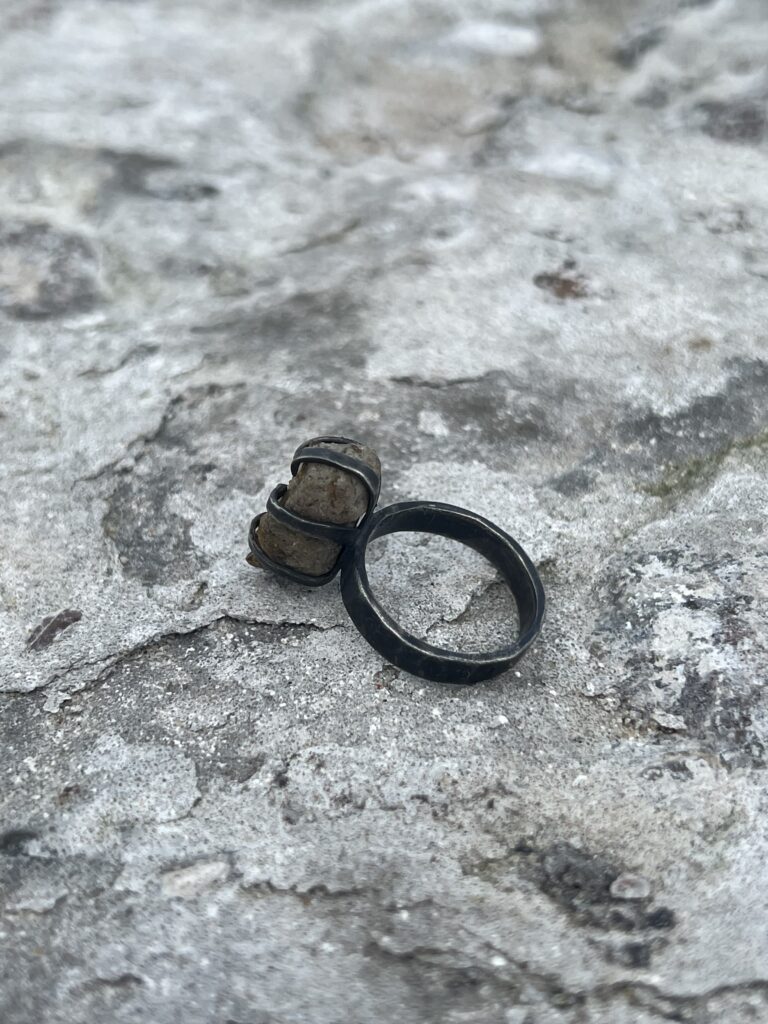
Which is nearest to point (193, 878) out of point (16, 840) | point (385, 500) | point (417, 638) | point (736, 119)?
point (16, 840)

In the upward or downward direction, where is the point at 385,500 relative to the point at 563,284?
downward

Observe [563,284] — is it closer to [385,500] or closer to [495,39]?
[385,500]

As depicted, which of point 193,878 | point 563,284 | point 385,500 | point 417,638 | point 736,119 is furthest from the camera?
point 736,119

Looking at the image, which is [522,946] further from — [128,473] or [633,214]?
[633,214]

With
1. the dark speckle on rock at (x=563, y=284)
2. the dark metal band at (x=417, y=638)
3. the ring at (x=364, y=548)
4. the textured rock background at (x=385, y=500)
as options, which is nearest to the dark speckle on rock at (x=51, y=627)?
the textured rock background at (x=385, y=500)

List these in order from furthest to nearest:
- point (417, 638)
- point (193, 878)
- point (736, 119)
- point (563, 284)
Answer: point (736, 119) → point (563, 284) → point (417, 638) → point (193, 878)

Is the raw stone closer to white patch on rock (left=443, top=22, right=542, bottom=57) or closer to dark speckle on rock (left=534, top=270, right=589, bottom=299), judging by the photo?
dark speckle on rock (left=534, top=270, right=589, bottom=299)

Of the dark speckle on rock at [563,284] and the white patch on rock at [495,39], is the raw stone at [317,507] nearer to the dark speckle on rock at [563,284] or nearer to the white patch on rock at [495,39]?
the dark speckle on rock at [563,284]

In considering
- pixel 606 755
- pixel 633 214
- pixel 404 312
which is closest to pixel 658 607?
pixel 606 755
